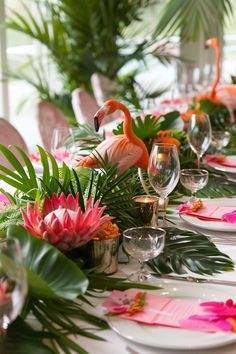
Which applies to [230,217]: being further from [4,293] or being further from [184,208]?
[4,293]

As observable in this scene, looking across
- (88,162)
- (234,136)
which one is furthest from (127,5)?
(88,162)

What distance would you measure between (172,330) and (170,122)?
1.45 metres

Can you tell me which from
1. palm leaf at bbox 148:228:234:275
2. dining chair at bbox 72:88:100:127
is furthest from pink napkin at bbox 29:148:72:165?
dining chair at bbox 72:88:100:127

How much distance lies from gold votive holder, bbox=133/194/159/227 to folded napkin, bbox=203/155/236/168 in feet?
2.49

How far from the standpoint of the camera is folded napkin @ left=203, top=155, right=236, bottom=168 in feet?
7.20

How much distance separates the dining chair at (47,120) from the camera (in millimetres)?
3191

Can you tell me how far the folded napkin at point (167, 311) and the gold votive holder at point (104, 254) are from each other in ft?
0.37

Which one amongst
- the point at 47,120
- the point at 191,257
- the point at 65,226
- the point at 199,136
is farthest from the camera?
the point at 47,120

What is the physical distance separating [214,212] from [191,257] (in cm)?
34

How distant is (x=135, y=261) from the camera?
133 centimetres

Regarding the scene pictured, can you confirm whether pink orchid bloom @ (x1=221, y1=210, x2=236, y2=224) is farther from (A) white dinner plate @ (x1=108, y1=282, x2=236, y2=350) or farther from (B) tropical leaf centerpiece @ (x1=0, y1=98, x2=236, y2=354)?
(A) white dinner plate @ (x1=108, y1=282, x2=236, y2=350)

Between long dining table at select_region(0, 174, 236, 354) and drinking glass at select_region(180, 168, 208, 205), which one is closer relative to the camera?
long dining table at select_region(0, 174, 236, 354)

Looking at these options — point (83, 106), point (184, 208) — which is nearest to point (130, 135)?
point (184, 208)

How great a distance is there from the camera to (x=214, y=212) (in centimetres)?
165
